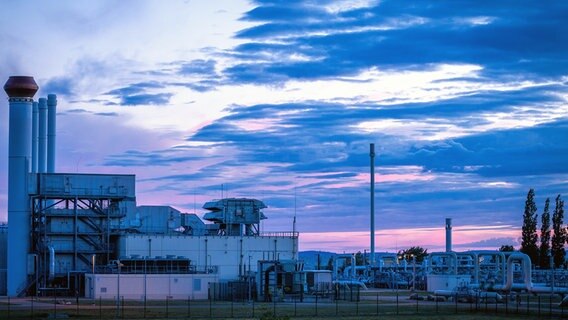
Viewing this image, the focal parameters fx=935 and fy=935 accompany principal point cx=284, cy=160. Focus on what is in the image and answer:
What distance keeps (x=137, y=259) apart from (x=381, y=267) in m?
54.1

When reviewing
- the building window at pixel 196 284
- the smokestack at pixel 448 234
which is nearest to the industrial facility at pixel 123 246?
the building window at pixel 196 284

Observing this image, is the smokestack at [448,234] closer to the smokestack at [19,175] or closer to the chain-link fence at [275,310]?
the chain-link fence at [275,310]

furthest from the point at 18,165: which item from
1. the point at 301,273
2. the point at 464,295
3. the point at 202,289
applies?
the point at 464,295

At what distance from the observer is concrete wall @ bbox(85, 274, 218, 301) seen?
99250 mm

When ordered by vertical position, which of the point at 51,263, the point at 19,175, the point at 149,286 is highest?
the point at 19,175

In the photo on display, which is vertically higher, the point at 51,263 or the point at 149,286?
the point at 51,263

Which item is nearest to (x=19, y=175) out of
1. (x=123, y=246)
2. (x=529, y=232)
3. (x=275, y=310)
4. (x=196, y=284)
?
(x=123, y=246)

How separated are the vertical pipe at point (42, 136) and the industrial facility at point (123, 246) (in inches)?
5.2

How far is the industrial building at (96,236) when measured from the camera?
10406 cm

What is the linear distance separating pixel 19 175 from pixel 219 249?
26.7 meters

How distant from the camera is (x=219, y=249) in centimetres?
11988

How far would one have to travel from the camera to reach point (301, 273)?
99312 mm

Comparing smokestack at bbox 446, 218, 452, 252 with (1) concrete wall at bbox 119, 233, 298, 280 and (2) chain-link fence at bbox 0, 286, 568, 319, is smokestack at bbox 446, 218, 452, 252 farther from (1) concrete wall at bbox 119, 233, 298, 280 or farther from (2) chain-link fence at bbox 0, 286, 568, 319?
(2) chain-link fence at bbox 0, 286, 568, 319

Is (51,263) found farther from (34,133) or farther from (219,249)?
(219,249)
